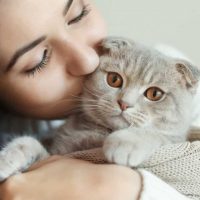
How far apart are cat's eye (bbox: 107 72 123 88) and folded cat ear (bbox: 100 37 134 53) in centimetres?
8

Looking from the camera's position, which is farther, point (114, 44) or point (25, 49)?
point (114, 44)

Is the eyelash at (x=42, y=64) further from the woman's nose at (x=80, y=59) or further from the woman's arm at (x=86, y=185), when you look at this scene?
the woman's arm at (x=86, y=185)

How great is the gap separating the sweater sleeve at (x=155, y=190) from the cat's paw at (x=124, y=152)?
3 centimetres

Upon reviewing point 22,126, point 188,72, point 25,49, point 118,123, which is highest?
point 25,49

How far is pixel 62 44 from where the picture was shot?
1.12m

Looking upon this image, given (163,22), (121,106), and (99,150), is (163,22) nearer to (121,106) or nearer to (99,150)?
(121,106)

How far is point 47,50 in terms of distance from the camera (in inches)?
44.5

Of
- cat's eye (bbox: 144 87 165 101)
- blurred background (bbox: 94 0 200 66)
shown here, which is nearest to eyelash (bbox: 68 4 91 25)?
cat's eye (bbox: 144 87 165 101)

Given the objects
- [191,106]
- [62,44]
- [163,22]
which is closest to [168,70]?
[191,106]

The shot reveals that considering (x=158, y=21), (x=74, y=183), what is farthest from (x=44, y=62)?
(x=158, y=21)

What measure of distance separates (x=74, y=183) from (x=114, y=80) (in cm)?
37

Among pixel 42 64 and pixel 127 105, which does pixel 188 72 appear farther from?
pixel 42 64

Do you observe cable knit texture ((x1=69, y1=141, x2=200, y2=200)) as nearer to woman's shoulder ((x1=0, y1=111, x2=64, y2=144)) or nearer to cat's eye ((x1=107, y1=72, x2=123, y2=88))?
cat's eye ((x1=107, y1=72, x2=123, y2=88))

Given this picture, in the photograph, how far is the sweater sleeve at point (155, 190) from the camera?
0.92 m
